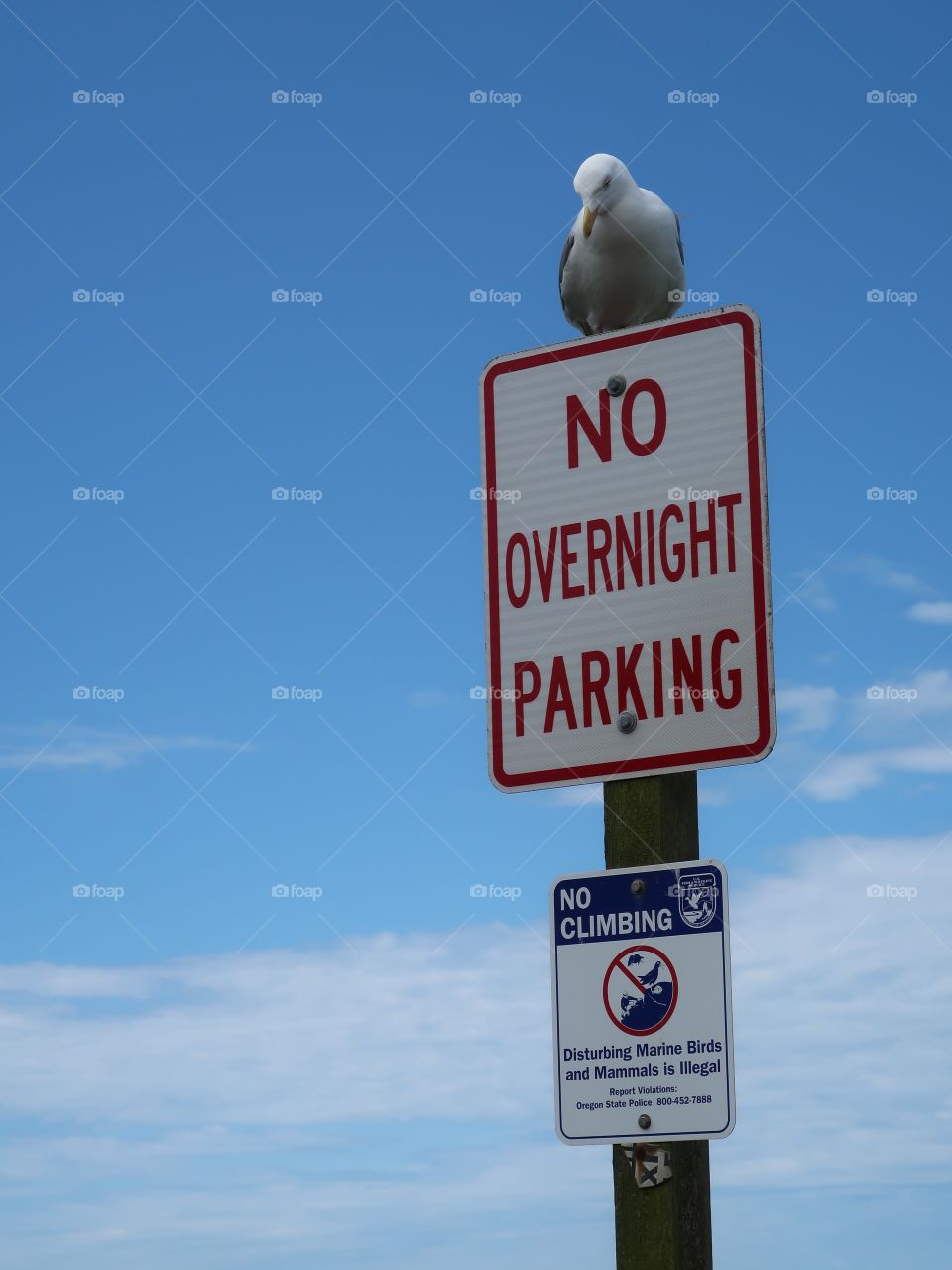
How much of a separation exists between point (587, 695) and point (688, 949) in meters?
0.58

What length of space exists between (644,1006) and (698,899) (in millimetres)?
229

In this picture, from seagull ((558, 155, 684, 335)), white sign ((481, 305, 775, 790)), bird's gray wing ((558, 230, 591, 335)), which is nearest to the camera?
white sign ((481, 305, 775, 790))

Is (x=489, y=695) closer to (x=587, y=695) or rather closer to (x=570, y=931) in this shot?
(x=587, y=695)

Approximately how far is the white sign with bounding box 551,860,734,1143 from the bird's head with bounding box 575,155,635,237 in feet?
6.53

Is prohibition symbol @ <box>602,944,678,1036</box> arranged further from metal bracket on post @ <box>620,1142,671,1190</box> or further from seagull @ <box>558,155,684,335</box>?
seagull @ <box>558,155,684,335</box>

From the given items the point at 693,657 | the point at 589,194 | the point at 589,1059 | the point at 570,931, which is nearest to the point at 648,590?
the point at 693,657

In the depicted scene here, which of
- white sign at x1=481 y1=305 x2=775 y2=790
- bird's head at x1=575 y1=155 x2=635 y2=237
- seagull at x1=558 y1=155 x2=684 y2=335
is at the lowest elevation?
white sign at x1=481 y1=305 x2=775 y2=790

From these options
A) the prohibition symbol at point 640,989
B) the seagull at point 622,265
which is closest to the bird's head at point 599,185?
the seagull at point 622,265

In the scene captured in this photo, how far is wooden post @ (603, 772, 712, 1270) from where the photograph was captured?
8.98ft

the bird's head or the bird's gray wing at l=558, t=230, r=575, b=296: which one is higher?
the bird's head

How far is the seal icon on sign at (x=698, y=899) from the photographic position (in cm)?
273

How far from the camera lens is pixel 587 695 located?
3033 millimetres

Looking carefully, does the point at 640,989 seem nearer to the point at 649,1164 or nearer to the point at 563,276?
the point at 649,1164

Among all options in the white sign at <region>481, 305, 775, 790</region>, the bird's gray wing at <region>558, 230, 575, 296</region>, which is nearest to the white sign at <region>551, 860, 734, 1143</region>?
the white sign at <region>481, 305, 775, 790</region>
